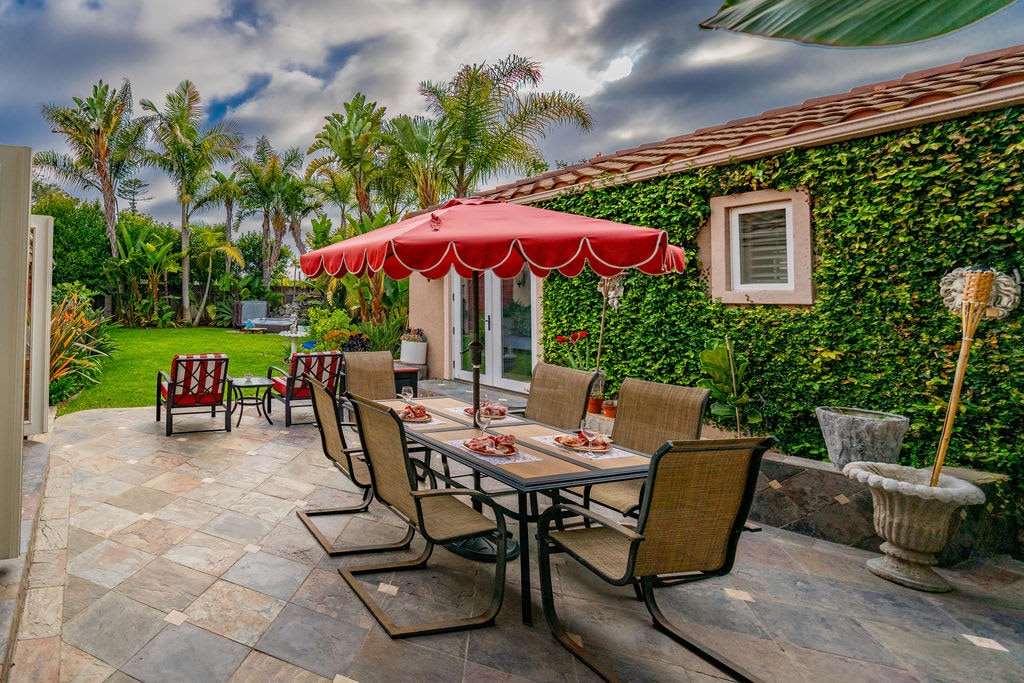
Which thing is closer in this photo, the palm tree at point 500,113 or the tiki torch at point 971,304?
the tiki torch at point 971,304

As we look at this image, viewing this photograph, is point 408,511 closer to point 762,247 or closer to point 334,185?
point 762,247

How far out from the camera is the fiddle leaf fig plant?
224 inches

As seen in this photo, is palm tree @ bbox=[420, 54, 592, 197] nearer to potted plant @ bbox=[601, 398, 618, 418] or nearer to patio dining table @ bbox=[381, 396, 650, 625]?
potted plant @ bbox=[601, 398, 618, 418]

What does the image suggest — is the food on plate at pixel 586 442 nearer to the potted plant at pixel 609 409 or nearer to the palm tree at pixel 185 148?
the potted plant at pixel 609 409

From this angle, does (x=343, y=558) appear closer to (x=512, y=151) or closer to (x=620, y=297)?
(x=620, y=297)

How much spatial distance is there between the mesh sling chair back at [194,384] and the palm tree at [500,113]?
818 cm

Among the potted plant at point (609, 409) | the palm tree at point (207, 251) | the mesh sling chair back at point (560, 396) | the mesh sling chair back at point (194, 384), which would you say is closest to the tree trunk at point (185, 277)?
the palm tree at point (207, 251)

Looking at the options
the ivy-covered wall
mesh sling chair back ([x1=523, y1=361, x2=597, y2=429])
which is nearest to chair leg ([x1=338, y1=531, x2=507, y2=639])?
mesh sling chair back ([x1=523, y1=361, x2=597, y2=429])

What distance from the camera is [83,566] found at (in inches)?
143

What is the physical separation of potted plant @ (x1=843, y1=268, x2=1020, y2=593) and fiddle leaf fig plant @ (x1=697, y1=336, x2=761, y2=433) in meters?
1.54

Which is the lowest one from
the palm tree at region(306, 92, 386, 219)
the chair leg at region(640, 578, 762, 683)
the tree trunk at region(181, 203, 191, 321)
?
the chair leg at region(640, 578, 762, 683)

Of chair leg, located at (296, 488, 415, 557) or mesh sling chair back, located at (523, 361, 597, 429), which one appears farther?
mesh sling chair back, located at (523, 361, 597, 429)

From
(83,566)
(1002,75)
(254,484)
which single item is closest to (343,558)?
(83,566)

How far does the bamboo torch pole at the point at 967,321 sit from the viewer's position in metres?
3.93
